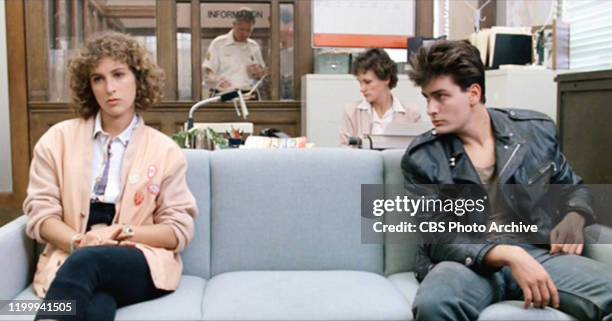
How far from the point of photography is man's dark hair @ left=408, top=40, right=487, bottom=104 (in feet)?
6.48

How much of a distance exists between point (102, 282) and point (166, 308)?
7.3 inches

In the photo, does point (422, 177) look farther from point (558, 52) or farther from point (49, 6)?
point (49, 6)

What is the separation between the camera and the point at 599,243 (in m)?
1.97

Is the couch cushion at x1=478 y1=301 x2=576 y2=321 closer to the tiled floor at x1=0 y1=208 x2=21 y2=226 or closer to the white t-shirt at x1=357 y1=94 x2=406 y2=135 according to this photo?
the white t-shirt at x1=357 y1=94 x2=406 y2=135

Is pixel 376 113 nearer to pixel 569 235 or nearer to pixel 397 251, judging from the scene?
pixel 397 251

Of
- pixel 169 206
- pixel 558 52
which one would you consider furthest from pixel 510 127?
pixel 558 52

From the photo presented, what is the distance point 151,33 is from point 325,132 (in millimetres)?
1359

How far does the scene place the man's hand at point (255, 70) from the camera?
4.43 meters

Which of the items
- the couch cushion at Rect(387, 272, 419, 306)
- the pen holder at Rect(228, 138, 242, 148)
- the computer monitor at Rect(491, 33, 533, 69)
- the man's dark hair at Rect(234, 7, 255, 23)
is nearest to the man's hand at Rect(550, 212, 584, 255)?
the couch cushion at Rect(387, 272, 419, 306)

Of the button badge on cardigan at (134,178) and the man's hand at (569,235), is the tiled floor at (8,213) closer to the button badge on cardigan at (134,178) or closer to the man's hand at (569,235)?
the button badge on cardigan at (134,178)

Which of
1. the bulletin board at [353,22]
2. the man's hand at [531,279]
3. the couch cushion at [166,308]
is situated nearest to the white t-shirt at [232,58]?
the bulletin board at [353,22]

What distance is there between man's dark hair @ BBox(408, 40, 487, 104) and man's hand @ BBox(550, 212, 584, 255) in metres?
0.48

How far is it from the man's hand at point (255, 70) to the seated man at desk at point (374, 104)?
104cm

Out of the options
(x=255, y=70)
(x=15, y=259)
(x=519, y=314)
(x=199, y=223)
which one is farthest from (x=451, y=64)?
(x=255, y=70)
